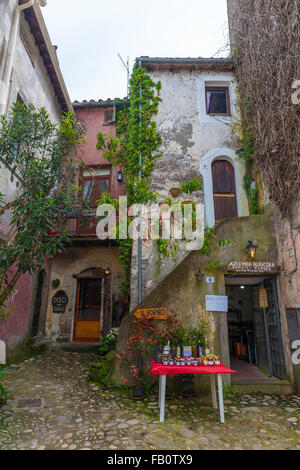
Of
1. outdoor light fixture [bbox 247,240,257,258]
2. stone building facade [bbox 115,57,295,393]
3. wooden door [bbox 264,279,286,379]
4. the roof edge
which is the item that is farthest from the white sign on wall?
the roof edge

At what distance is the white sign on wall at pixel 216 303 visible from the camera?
516cm

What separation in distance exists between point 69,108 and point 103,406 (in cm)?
939

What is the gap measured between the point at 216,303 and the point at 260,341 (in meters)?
2.31

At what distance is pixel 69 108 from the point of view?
985 centimetres

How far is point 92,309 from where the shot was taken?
377 inches

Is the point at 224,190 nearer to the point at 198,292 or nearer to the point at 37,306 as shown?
the point at 198,292

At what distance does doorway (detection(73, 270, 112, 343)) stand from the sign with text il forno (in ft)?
15.0

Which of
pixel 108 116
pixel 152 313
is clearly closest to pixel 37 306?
pixel 152 313

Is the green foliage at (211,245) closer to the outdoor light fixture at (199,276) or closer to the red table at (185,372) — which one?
the outdoor light fixture at (199,276)

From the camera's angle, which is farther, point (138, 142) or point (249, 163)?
point (138, 142)

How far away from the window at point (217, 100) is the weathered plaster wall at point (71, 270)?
5.55m

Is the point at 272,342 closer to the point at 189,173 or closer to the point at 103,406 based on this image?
the point at 103,406

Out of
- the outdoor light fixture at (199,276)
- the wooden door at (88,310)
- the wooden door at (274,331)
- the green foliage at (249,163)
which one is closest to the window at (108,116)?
the green foliage at (249,163)
